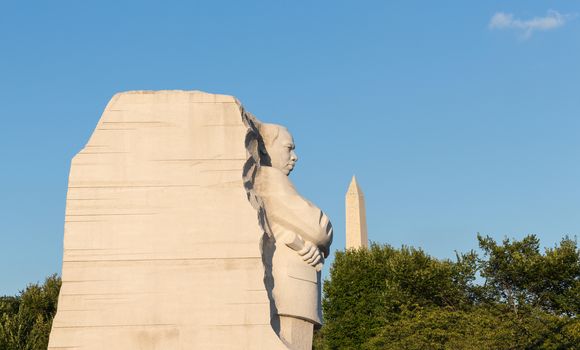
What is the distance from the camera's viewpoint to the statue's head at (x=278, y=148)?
10969mm

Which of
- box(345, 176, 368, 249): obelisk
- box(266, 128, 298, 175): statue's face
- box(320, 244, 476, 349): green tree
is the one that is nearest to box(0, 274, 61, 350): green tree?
box(320, 244, 476, 349): green tree

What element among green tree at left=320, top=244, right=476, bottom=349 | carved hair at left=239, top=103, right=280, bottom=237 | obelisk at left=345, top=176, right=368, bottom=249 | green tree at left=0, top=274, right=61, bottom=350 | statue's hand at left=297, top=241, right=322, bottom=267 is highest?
obelisk at left=345, top=176, right=368, bottom=249

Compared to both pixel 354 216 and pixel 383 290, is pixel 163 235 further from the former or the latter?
pixel 354 216

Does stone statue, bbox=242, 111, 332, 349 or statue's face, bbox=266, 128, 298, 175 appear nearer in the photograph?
stone statue, bbox=242, 111, 332, 349

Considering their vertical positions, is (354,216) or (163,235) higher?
(354,216)

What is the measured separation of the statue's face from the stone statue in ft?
0.93

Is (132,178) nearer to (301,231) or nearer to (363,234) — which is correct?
(301,231)

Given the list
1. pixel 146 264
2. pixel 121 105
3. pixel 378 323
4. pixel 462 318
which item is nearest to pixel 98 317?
pixel 146 264

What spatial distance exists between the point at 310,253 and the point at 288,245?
0.88 feet

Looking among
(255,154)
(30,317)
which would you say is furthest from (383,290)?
(255,154)

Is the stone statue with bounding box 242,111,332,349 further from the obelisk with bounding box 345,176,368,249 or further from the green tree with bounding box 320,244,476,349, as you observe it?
the obelisk with bounding box 345,176,368,249

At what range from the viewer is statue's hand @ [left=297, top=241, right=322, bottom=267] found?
1009 centimetres

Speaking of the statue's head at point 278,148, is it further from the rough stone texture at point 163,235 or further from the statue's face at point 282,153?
the rough stone texture at point 163,235

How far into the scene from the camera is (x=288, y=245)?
397 inches
